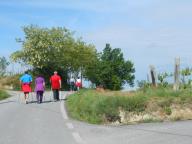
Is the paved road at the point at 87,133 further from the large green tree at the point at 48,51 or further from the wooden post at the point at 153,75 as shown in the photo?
the large green tree at the point at 48,51

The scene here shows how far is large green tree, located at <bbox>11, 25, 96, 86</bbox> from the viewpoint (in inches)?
2744

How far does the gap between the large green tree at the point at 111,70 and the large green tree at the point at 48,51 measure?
9.43 metres

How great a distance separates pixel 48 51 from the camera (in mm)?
70000

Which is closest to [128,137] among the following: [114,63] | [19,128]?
[19,128]

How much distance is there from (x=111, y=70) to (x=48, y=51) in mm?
20140

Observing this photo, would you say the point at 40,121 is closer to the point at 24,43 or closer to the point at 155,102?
the point at 155,102

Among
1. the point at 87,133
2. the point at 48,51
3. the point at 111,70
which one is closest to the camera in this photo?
the point at 87,133

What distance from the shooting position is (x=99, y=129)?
14789 mm

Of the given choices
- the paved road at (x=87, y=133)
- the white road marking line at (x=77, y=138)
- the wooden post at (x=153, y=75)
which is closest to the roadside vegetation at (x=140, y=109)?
the paved road at (x=87, y=133)

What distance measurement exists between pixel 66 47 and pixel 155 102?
55084 mm

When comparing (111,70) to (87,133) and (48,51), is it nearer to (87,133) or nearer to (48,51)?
(48,51)

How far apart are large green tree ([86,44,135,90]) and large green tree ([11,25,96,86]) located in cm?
943

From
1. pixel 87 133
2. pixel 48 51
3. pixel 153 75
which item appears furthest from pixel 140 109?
pixel 48 51

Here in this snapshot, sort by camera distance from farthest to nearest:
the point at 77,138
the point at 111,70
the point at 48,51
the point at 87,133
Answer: the point at 111,70, the point at 48,51, the point at 87,133, the point at 77,138
